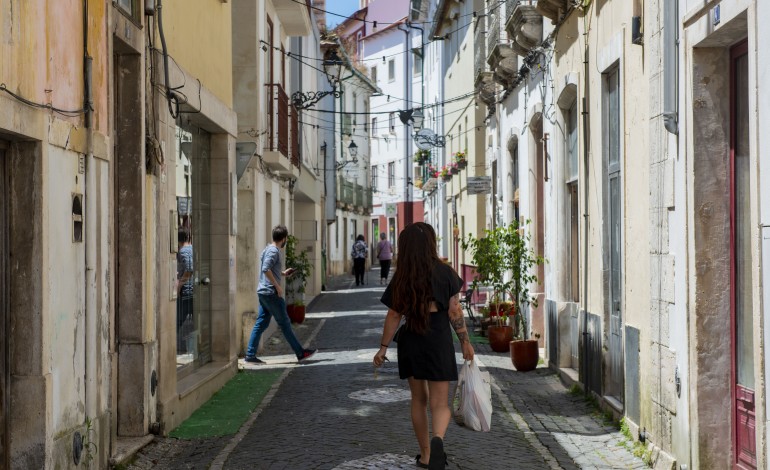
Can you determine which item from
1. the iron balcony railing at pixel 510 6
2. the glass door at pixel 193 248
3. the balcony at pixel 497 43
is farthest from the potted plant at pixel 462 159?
the glass door at pixel 193 248

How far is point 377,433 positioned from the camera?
8945mm

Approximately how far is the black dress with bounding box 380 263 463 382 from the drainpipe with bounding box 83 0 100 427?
6.73ft

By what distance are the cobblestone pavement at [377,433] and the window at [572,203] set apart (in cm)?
111

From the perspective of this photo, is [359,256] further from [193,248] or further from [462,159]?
[193,248]

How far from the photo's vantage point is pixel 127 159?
8.75 meters

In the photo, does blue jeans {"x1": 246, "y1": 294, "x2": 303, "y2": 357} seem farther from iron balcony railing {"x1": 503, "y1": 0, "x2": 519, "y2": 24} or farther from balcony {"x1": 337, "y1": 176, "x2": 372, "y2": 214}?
balcony {"x1": 337, "y1": 176, "x2": 372, "y2": 214}

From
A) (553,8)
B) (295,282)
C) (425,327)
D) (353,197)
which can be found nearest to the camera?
(425,327)

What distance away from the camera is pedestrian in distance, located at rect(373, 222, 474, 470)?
24.9 ft

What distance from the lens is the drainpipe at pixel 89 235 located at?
723 cm

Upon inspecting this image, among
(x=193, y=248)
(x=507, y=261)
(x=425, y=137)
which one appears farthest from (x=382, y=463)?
(x=425, y=137)

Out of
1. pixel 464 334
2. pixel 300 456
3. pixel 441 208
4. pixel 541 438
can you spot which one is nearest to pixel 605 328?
pixel 541 438

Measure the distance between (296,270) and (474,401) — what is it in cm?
1313

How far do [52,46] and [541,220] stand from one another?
10011 millimetres

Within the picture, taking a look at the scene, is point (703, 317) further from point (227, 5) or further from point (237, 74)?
point (237, 74)
